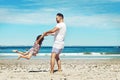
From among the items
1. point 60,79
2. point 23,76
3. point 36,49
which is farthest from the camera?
point 36,49

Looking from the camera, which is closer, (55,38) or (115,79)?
(115,79)

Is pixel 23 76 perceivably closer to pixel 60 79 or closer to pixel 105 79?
pixel 60 79

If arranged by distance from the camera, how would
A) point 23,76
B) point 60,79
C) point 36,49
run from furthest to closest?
point 36,49, point 23,76, point 60,79

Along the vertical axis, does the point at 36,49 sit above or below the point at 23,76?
above

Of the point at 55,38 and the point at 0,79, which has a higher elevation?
the point at 55,38

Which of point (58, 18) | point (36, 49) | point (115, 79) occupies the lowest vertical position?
point (115, 79)

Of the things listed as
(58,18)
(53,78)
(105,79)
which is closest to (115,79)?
(105,79)

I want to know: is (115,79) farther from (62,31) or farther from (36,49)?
(36,49)

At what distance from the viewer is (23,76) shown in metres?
12.4

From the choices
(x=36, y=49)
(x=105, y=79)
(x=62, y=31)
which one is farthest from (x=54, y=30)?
(x=105, y=79)

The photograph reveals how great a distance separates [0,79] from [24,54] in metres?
2.27

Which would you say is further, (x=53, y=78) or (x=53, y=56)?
(x=53, y=56)

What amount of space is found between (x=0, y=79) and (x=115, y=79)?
359 centimetres

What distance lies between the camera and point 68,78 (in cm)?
1193
